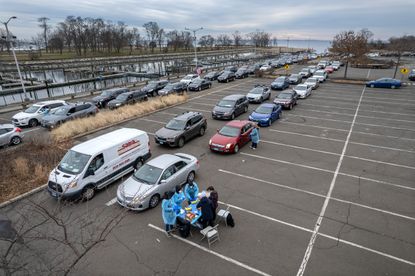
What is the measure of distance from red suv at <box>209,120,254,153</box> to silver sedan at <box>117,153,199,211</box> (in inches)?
136

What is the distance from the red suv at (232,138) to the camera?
14.8 meters

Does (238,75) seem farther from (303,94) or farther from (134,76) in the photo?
(134,76)

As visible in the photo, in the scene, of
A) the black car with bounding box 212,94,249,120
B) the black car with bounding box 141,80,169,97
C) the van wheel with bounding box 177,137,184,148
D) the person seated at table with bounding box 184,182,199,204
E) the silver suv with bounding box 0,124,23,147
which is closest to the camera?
the person seated at table with bounding box 184,182,199,204

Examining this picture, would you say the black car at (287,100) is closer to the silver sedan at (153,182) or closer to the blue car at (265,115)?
the blue car at (265,115)

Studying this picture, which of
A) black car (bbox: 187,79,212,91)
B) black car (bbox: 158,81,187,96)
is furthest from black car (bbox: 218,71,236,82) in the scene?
black car (bbox: 158,81,187,96)

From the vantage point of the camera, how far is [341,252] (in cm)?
779

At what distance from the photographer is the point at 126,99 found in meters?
26.7

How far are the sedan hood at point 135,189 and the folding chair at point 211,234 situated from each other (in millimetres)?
2787

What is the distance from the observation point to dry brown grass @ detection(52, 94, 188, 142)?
59.3 ft

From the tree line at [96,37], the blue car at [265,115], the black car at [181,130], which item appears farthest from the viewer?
the tree line at [96,37]

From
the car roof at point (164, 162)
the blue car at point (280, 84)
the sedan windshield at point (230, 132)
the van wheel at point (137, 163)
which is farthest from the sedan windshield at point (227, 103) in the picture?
the blue car at point (280, 84)

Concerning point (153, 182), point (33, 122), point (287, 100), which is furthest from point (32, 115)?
point (287, 100)

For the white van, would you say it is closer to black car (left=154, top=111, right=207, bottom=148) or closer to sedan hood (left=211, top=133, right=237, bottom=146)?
black car (left=154, top=111, right=207, bottom=148)

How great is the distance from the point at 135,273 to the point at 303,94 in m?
26.4
